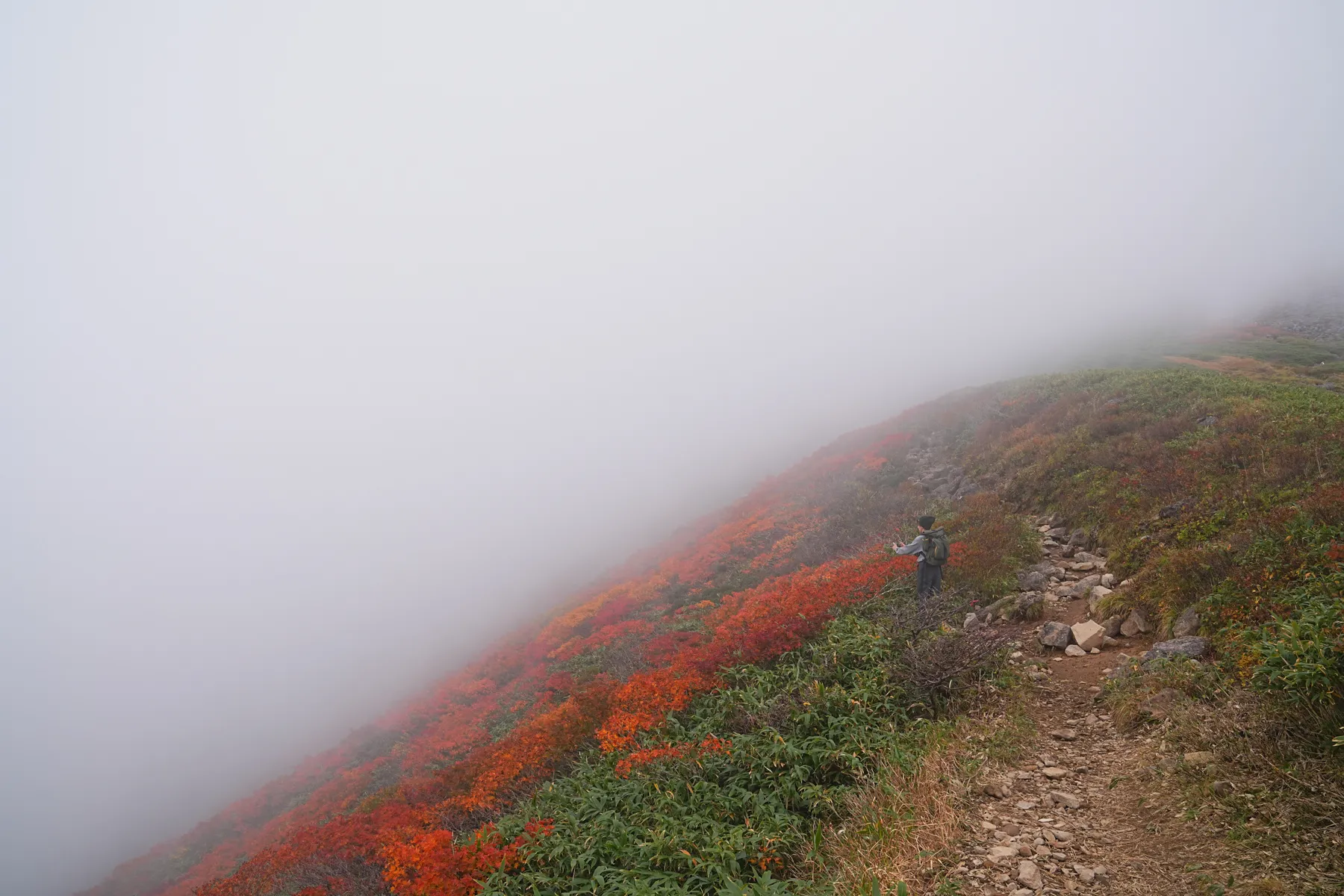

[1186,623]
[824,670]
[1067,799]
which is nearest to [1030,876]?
[1067,799]

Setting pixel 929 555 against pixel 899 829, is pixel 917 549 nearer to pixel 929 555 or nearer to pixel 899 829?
pixel 929 555

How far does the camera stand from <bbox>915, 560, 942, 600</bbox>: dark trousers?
36.8 ft

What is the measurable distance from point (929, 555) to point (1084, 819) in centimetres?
572

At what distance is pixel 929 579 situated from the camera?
37.0ft

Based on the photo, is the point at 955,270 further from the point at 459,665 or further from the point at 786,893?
the point at 786,893

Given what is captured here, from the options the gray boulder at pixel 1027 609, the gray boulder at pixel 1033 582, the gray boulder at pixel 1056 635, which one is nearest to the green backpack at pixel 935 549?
the gray boulder at pixel 1027 609

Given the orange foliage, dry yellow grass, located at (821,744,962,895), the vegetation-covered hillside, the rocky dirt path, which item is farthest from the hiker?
dry yellow grass, located at (821,744,962,895)

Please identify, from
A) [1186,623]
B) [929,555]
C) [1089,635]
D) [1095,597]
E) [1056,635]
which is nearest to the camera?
[1186,623]

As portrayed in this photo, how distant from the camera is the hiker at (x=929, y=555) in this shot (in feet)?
36.4

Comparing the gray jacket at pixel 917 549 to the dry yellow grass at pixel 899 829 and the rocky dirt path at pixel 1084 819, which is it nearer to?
the rocky dirt path at pixel 1084 819

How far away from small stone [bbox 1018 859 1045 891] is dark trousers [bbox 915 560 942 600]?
6197 millimetres

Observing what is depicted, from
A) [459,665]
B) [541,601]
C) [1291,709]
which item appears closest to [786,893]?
[1291,709]

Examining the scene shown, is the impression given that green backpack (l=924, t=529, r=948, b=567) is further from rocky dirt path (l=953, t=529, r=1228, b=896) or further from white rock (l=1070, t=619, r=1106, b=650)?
rocky dirt path (l=953, t=529, r=1228, b=896)

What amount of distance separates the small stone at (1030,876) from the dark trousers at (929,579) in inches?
244
